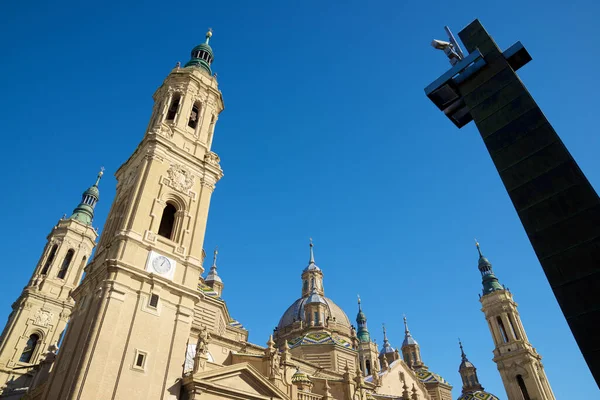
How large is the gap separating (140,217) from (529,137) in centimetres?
1800

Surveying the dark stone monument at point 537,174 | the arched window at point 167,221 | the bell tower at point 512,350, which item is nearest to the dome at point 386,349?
the bell tower at point 512,350

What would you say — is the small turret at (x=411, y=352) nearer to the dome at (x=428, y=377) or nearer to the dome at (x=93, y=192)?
the dome at (x=428, y=377)

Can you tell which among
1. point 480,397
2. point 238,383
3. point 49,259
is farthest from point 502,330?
point 49,259

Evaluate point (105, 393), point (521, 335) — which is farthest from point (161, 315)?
point (521, 335)

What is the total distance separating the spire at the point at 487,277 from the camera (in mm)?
54769

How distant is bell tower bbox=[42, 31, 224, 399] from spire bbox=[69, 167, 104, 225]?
21639 millimetres

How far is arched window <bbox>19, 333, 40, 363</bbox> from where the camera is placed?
1400 inches

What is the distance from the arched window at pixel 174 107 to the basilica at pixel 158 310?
9cm

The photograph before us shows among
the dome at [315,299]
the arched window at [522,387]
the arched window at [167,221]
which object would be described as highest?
the dome at [315,299]

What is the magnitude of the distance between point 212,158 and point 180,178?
10.7 feet

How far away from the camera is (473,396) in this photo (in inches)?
1821

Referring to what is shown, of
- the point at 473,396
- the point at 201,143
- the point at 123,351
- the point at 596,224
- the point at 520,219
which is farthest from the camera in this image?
the point at 473,396

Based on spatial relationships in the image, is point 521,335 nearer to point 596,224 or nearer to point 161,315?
point 161,315

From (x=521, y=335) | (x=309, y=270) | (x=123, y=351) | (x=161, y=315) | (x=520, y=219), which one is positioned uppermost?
(x=309, y=270)
